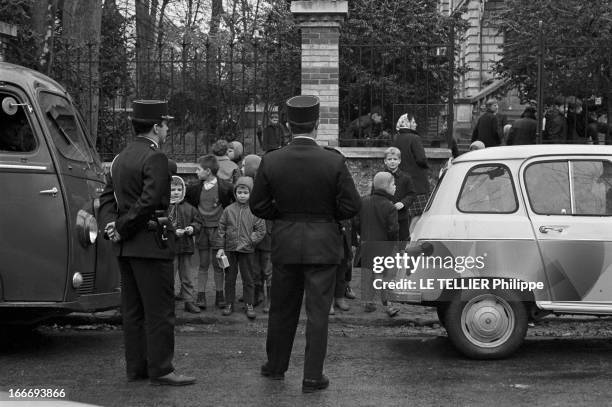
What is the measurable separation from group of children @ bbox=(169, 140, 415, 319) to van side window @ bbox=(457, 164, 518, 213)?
1.72 meters

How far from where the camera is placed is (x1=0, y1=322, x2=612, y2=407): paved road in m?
6.79

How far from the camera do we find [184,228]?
10.1 metres

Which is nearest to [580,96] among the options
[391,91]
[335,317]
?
[391,91]

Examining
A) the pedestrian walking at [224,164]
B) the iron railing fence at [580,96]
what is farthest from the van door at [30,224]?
the iron railing fence at [580,96]

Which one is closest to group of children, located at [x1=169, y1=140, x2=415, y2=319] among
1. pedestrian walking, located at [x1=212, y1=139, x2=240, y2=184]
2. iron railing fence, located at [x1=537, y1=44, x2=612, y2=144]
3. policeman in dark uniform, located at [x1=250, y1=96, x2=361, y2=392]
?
pedestrian walking, located at [x1=212, y1=139, x2=240, y2=184]

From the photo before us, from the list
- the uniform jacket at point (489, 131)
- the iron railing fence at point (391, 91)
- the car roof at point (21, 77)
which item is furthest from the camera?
the uniform jacket at point (489, 131)

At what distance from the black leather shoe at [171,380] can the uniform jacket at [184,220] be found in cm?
316

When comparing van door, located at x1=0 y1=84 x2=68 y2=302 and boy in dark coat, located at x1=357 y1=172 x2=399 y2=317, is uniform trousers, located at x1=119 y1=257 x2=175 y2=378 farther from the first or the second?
boy in dark coat, located at x1=357 y1=172 x2=399 y2=317

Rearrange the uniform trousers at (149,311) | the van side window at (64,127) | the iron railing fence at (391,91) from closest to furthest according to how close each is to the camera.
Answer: the uniform trousers at (149,311) < the van side window at (64,127) < the iron railing fence at (391,91)

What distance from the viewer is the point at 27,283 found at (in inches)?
312

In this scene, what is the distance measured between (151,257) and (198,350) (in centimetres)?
193

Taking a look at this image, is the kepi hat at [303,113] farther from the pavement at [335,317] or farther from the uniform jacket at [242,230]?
the pavement at [335,317]

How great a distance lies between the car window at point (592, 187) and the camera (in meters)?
7.88

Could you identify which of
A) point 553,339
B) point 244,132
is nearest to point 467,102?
point 244,132
